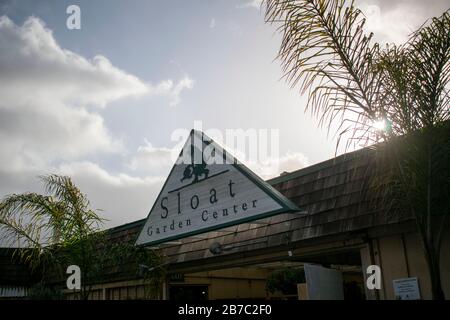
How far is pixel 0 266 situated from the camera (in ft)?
55.9

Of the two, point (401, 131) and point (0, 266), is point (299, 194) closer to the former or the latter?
point (401, 131)

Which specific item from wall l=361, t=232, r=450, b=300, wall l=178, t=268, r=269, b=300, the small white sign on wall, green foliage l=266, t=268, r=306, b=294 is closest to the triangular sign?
wall l=361, t=232, r=450, b=300

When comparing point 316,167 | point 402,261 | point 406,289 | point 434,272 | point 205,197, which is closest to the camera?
point 434,272

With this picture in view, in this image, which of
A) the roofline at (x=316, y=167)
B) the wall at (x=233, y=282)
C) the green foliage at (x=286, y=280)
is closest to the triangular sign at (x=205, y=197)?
the roofline at (x=316, y=167)

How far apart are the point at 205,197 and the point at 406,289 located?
417 cm

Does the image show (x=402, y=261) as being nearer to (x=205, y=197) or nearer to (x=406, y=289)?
(x=406, y=289)

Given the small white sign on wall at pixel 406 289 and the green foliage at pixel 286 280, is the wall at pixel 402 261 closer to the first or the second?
the small white sign on wall at pixel 406 289

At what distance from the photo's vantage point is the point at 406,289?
710 centimetres

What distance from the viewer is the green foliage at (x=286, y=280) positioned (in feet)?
41.6

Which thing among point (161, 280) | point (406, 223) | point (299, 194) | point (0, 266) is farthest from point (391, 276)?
point (0, 266)

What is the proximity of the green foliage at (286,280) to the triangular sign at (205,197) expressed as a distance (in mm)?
4072

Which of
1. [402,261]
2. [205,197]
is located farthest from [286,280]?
[402,261]

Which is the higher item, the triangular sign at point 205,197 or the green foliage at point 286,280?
the triangular sign at point 205,197
